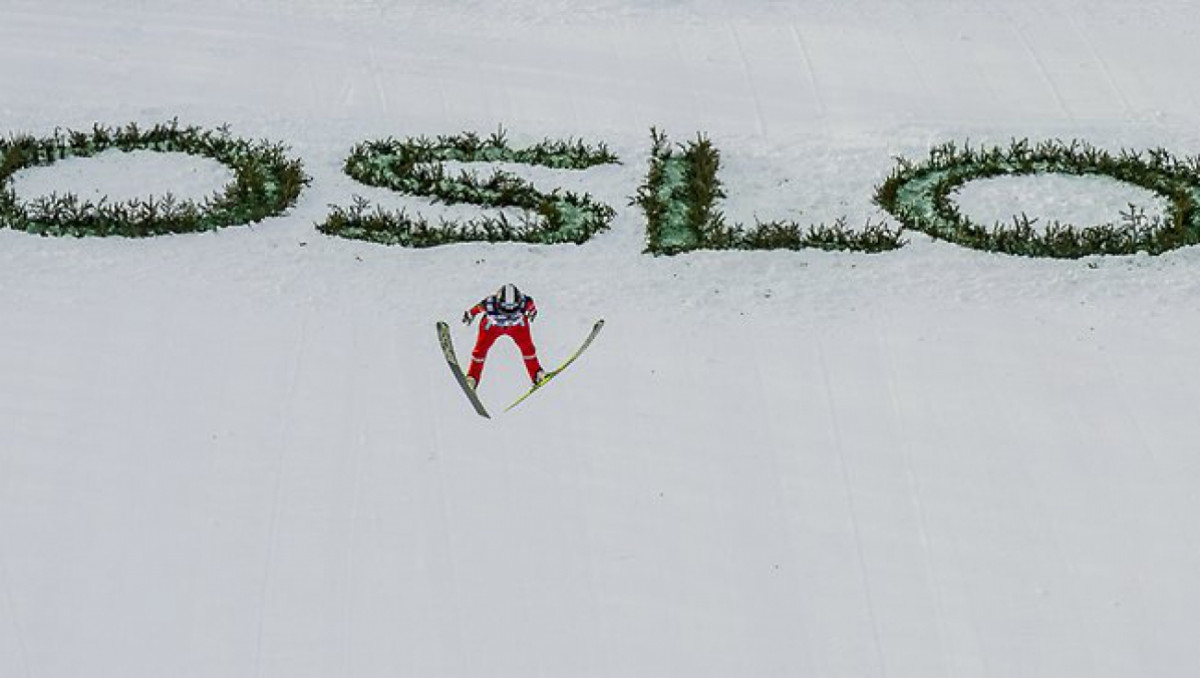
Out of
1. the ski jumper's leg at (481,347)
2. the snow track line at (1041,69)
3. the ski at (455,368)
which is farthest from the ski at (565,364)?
the snow track line at (1041,69)

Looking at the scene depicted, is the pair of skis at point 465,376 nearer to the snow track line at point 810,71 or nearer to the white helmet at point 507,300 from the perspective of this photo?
the white helmet at point 507,300

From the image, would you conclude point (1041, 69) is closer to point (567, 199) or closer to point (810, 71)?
point (810, 71)

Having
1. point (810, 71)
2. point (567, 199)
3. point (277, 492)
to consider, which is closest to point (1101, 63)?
point (810, 71)

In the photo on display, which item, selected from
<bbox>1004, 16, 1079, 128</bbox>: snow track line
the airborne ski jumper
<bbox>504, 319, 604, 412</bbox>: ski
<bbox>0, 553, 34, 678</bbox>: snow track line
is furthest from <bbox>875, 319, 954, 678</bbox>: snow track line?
<bbox>0, 553, 34, 678</bbox>: snow track line

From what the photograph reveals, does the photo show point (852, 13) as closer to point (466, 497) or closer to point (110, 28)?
point (110, 28)

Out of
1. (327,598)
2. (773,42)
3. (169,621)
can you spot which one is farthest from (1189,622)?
(773,42)

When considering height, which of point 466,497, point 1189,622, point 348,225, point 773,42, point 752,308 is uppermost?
point 773,42

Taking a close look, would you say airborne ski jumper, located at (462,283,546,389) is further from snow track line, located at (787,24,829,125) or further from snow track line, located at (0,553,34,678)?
snow track line, located at (787,24,829,125)
